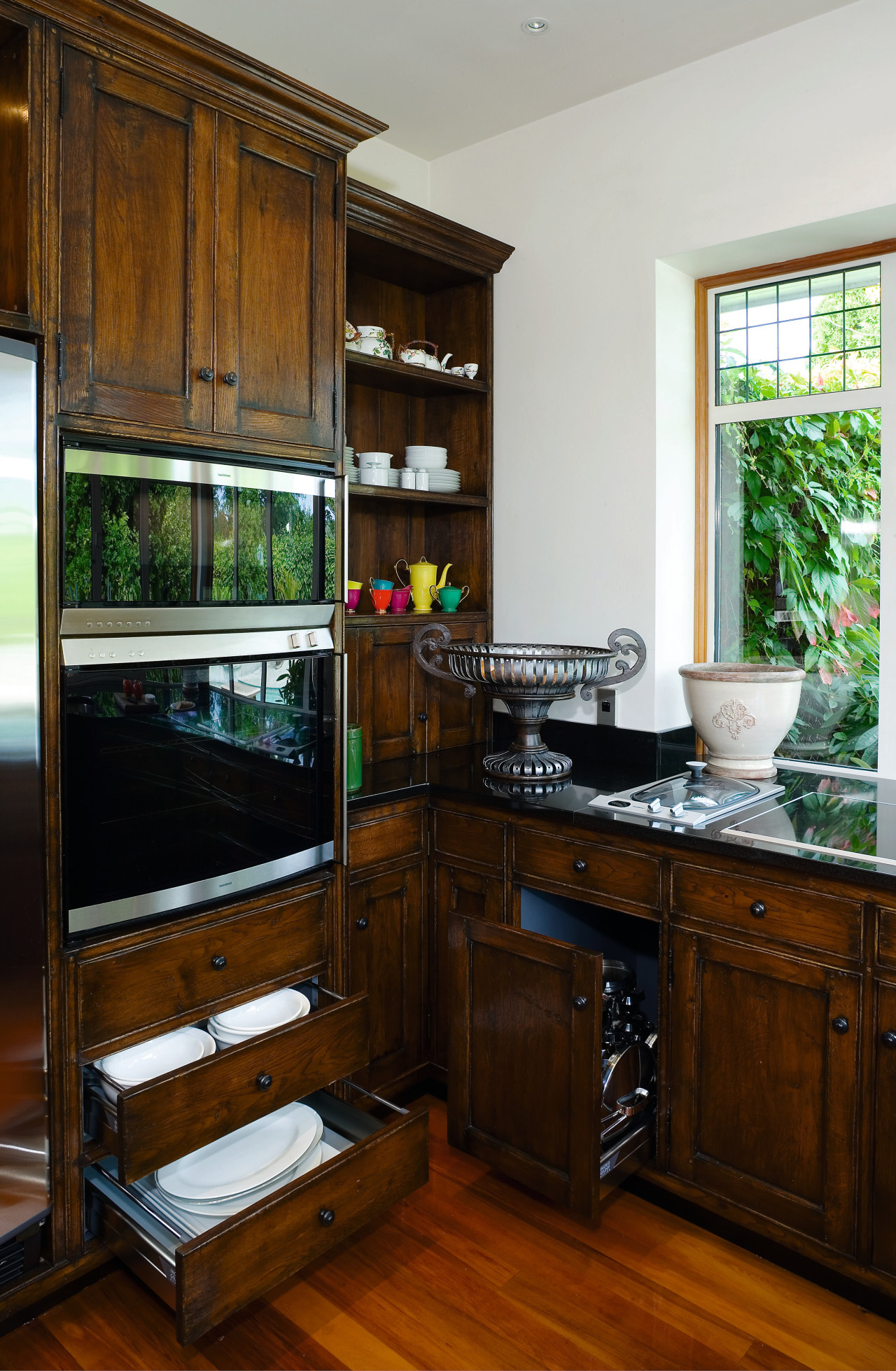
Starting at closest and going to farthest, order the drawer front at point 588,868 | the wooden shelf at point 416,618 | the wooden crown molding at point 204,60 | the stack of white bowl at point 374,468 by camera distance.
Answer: the wooden crown molding at point 204,60
the drawer front at point 588,868
the wooden shelf at point 416,618
the stack of white bowl at point 374,468

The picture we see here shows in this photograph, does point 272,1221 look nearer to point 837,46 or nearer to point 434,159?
point 837,46

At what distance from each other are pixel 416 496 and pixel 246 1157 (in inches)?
69.3

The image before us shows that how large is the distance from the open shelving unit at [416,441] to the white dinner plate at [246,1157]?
42.2 inches

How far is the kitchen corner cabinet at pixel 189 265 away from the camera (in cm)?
174

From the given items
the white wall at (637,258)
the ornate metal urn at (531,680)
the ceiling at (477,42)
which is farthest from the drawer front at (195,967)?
the ceiling at (477,42)

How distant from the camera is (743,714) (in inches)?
96.3

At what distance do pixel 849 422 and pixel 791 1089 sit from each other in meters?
1.71

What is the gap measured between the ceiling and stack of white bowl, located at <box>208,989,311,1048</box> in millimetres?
2353

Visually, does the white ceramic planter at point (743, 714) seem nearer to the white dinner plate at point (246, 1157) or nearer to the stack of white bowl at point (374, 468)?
the stack of white bowl at point (374, 468)

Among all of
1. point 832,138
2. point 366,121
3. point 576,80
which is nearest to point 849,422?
point 832,138

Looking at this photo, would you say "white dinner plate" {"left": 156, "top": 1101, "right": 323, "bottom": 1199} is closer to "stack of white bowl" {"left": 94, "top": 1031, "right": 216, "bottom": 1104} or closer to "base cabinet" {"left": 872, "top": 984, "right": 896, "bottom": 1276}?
"stack of white bowl" {"left": 94, "top": 1031, "right": 216, "bottom": 1104}

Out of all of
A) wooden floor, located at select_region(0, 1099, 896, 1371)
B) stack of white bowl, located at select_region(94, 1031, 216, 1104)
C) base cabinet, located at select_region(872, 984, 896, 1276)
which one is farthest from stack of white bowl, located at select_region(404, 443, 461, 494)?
wooden floor, located at select_region(0, 1099, 896, 1371)

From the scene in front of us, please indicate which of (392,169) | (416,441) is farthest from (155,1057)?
(392,169)

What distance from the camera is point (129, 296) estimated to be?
5.97ft
